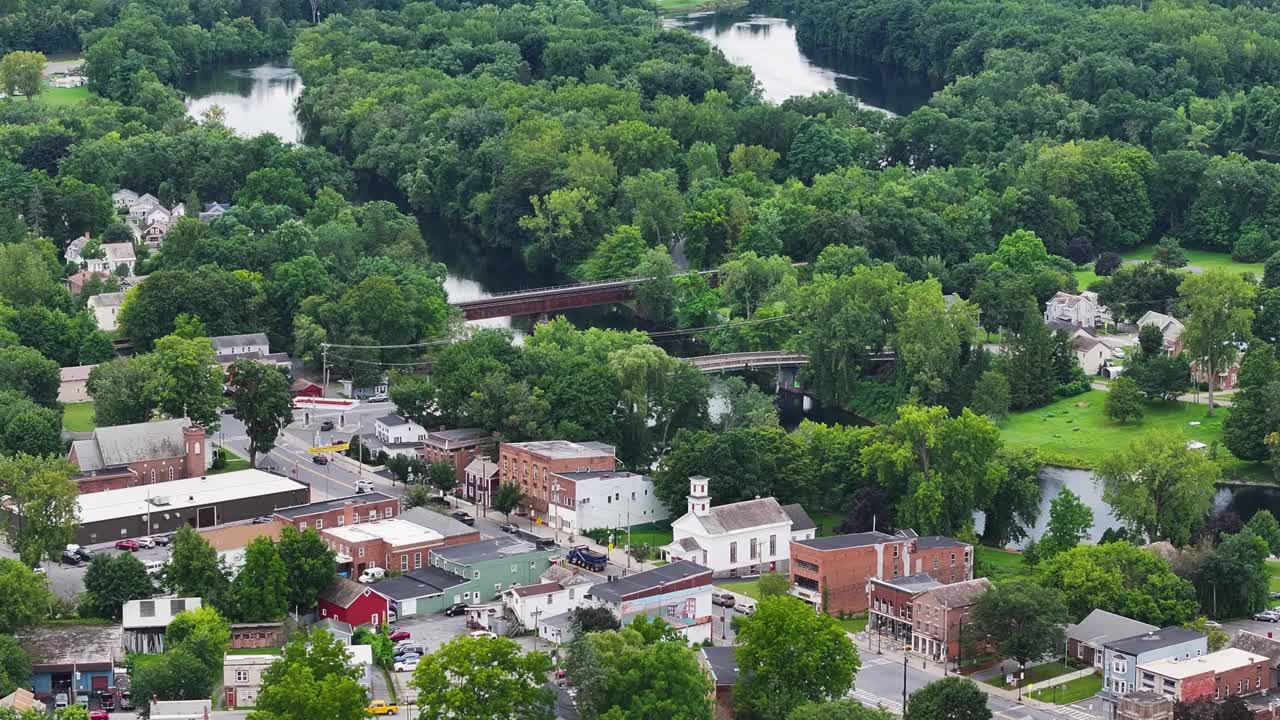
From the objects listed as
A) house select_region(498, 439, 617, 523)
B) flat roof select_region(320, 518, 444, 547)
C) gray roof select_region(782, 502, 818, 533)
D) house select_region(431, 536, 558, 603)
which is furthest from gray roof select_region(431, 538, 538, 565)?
gray roof select_region(782, 502, 818, 533)

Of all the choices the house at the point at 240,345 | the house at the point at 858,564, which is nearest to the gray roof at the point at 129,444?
the house at the point at 240,345

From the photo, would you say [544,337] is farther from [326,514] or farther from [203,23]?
[203,23]

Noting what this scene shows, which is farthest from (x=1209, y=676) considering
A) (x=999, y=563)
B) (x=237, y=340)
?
(x=237, y=340)

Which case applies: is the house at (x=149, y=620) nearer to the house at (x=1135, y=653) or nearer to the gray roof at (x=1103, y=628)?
the gray roof at (x=1103, y=628)

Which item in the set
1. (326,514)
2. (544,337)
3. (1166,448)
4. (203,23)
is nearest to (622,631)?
(326,514)

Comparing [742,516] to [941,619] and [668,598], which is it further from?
[941,619]
